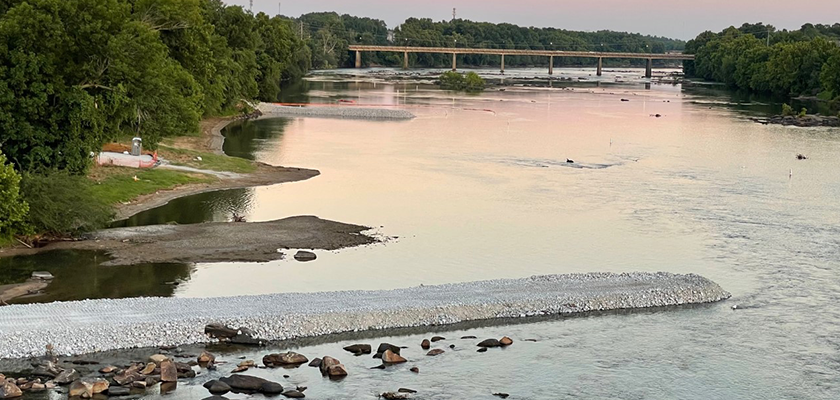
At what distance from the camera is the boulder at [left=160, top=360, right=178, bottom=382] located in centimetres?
2711

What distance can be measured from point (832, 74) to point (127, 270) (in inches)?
4911

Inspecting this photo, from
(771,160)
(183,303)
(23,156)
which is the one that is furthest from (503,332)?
(771,160)

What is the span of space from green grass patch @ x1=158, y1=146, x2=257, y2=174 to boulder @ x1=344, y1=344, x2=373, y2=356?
3475 cm

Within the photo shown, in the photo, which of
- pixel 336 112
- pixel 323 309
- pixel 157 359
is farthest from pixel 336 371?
pixel 336 112

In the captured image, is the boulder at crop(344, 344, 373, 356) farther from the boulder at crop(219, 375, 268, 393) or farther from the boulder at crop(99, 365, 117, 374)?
the boulder at crop(99, 365, 117, 374)

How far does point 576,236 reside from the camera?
48.1 metres

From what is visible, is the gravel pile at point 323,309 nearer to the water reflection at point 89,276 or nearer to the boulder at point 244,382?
the water reflection at point 89,276

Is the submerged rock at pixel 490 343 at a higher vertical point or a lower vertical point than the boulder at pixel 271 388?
lower

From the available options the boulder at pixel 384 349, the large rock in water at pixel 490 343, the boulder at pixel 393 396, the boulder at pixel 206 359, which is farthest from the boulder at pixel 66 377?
the large rock in water at pixel 490 343

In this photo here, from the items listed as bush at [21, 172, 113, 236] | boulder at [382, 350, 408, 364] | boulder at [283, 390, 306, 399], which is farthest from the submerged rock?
bush at [21, 172, 113, 236]

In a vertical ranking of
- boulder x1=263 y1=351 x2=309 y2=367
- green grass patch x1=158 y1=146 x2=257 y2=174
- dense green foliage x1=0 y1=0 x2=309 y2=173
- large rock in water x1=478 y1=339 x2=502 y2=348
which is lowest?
large rock in water x1=478 y1=339 x2=502 y2=348

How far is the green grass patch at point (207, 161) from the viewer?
64.0 metres

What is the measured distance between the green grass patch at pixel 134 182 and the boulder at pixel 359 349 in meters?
22.9

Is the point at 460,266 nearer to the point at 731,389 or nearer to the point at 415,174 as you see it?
the point at 731,389
